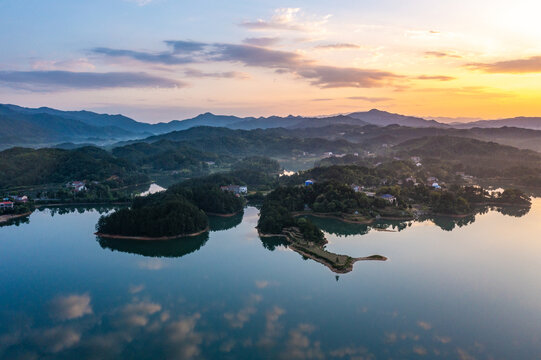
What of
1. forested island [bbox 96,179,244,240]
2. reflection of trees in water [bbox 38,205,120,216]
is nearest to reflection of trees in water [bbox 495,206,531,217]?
forested island [bbox 96,179,244,240]

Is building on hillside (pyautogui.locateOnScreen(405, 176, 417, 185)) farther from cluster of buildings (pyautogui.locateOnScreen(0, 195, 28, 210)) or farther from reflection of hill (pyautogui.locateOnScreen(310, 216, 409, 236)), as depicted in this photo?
cluster of buildings (pyautogui.locateOnScreen(0, 195, 28, 210))

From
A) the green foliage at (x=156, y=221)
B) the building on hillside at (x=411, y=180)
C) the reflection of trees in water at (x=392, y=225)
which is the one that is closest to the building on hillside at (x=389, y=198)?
the reflection of trees in water at (x=392, y=225)

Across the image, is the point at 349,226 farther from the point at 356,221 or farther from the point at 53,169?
the point at 53,169

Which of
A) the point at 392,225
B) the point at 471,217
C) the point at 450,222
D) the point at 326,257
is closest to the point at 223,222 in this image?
the point at 326,257

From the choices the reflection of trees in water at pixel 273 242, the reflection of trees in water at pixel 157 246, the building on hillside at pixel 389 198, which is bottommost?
the reflection of trees in water at pixel 157 246

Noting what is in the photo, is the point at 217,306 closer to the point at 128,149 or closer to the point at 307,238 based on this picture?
the point at 307,238

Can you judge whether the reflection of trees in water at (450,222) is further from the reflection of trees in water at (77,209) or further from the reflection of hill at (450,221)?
the reflection of trees in water at (77,209)

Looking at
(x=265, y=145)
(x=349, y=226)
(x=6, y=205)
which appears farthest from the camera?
(x=265, y=145)
